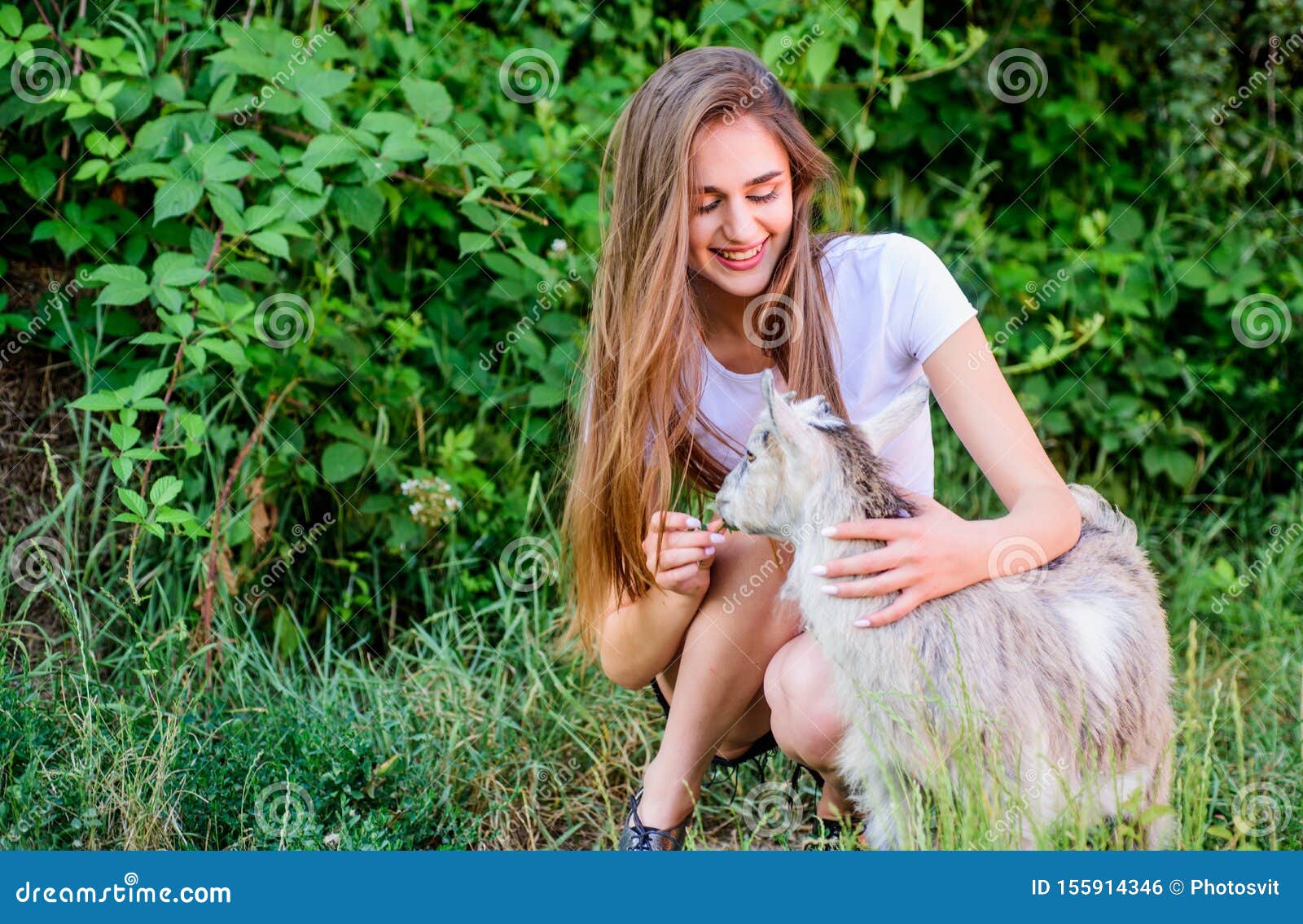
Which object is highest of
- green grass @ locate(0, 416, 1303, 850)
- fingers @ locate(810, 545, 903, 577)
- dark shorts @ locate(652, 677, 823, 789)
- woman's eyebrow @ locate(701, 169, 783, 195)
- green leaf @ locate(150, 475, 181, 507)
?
woman's eyebrow @ locate(701, 169, 783, 195)

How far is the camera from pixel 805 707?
2729mm

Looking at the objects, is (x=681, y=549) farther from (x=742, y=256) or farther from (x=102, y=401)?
(x=102, y=401)

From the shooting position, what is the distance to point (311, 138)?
3697mm

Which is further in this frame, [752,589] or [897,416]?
[752,589]

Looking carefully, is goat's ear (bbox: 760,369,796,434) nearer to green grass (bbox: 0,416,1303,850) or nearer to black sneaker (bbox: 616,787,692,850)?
green grass (bbox: 0,416,1303,850)

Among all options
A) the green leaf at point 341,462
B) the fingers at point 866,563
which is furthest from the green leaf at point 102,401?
the fingers at point 866,563

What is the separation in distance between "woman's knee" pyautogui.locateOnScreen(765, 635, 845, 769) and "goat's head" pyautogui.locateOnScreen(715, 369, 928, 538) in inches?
15.0

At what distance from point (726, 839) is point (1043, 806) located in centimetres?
118

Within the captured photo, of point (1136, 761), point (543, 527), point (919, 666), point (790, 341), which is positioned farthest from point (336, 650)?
point (1136, 761)

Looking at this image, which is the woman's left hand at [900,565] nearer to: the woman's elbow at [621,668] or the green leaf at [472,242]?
the woman's elbow at [621,668]

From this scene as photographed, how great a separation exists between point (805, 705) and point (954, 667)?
0.45 meters

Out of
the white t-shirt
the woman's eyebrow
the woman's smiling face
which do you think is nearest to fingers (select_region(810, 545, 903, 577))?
the white t-shirt

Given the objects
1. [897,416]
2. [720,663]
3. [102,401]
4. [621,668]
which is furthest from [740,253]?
[102,401]

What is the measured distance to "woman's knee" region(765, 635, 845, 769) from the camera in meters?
2.70
